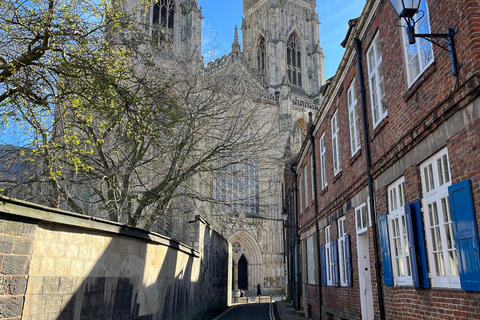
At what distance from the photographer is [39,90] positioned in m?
7.59

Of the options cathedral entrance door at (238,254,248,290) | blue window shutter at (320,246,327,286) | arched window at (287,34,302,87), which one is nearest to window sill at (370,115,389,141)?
blue window shutter at (320,246,327,286)

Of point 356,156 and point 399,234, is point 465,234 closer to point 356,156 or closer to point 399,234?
point 399,234

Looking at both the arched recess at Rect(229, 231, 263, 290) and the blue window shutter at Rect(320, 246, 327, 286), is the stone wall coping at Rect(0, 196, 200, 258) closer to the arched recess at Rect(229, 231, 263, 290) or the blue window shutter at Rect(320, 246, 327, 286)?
the blue window shutter at Rect(320, 246, 327, 286)

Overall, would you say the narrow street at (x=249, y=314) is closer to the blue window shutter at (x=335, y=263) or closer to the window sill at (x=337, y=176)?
the blue window shutter at (x=335, y=263)

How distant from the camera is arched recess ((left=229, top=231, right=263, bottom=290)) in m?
43.2

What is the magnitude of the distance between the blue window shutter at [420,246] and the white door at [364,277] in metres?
3.02

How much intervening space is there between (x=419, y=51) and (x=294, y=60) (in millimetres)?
55681

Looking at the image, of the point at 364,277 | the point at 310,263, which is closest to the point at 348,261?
the point at 364,277

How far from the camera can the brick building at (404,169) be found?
14.9ft

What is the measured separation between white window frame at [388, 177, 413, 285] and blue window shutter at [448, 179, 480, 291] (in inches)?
66.3

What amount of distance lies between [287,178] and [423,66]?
20105 mm

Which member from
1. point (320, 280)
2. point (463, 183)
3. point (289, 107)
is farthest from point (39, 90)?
point (289, 107)

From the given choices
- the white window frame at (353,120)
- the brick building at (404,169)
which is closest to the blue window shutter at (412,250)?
the brick building at (404,169)

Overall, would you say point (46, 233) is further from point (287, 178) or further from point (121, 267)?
point (287, 178)
